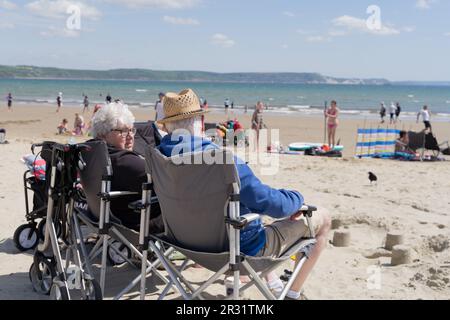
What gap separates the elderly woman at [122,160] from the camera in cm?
353

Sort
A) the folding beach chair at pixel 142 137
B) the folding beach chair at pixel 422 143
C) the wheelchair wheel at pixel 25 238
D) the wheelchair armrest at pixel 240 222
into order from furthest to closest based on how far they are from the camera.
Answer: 1. the folding beach chair at pixel 422 143
2. the folding beach chair at pixel 142 137
3. the wheelchair wheel at pixel 25 238
4. the wheelchair armrest at pixel 240 222

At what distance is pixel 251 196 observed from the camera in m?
2.84

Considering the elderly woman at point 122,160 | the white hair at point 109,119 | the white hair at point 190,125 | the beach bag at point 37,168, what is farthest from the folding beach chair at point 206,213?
the beach bag at point 37,168

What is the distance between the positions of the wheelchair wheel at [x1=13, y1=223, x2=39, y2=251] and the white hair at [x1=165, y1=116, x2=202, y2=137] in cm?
194

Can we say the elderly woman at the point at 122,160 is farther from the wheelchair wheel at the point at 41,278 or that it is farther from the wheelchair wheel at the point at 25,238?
the wheelchair wheel at the point at 25,238

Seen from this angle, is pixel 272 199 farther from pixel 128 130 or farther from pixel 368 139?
pixel 368 139

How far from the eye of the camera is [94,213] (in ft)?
12.0

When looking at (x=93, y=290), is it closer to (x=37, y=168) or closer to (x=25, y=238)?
(x=25, y=238)

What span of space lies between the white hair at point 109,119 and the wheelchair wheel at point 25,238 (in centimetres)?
116

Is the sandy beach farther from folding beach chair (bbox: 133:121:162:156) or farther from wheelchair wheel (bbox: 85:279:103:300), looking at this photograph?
folding beach chair (bbox: 133:121:162:156)

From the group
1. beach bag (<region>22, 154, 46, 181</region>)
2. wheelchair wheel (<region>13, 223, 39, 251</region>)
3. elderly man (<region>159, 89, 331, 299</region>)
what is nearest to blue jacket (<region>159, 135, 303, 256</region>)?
elderly man (<region>159, 89, 331, 299</region>)
